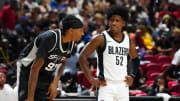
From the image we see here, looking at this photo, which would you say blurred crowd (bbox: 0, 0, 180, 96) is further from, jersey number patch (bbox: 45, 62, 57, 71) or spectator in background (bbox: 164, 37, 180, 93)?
jersey number patch (bbox: 45, 62, 57, 71)

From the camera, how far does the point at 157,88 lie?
8.19 meters

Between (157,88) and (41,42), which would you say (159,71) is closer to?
(157,88)

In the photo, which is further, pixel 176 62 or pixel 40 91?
pixel 176 62

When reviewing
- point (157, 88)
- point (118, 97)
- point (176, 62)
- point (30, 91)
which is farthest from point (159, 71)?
point (30, 91)

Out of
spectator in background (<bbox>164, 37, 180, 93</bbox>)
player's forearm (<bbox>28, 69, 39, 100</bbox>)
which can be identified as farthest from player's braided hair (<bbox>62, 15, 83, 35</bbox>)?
spectator in background (<bbox>164, 37, 180, 93</bbox>)

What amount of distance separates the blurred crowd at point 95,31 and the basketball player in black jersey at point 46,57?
9.99 feet

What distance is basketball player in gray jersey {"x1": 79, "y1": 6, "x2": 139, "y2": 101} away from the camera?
4.68 m

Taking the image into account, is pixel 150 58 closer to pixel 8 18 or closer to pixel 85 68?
pixel 8 18

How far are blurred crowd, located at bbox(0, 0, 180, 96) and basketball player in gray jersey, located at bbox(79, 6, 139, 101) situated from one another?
2.72m

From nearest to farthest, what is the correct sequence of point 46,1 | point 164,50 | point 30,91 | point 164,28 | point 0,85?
point 30,91, point 0,85, point 164,50, point 164,28, point 46,1

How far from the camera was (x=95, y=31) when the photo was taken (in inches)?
424

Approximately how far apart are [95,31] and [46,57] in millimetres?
6368

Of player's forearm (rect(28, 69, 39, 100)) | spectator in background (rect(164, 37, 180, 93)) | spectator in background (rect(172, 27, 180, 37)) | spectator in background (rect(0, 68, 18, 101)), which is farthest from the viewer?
spectator in background (rect(172, 27, 180, 37))

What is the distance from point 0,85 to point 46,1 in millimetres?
7484
